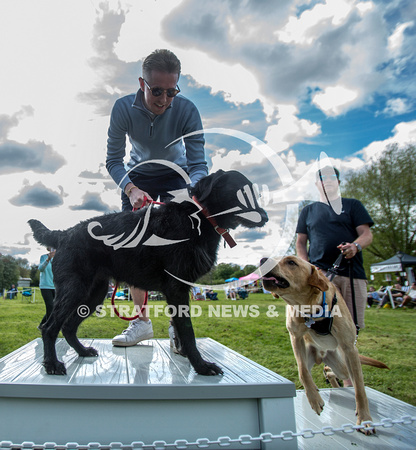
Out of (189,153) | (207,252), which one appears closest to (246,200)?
(207,252)

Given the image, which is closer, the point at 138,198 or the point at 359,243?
the point at 138,198

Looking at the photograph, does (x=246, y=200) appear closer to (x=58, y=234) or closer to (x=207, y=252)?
(x=207, y=252)

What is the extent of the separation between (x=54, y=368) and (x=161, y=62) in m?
2.42

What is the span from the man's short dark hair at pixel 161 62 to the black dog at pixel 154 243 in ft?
3.26

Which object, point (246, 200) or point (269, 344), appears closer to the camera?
point (246, 200)

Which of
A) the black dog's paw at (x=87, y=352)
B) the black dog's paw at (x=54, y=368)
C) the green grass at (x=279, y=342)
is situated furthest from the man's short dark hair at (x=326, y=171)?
the black dog's paw at (x=54, y=368)

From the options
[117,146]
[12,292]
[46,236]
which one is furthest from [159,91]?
[12,292]

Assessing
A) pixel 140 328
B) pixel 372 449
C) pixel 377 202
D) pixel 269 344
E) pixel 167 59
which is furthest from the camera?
pixel 377 202

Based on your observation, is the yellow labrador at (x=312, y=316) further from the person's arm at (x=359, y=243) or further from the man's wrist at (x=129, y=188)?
the man's wrist at (x=129, y=188)

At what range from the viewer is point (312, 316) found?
2590 mm

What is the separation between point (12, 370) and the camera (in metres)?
2.27

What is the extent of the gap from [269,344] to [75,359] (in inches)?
183

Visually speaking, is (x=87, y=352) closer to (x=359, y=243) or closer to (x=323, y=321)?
(x=323, y=321)

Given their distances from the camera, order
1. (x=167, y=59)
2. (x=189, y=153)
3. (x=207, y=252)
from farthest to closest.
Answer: (x=189, y=153)
(x=167, y=59)
(x=207, y=252)
